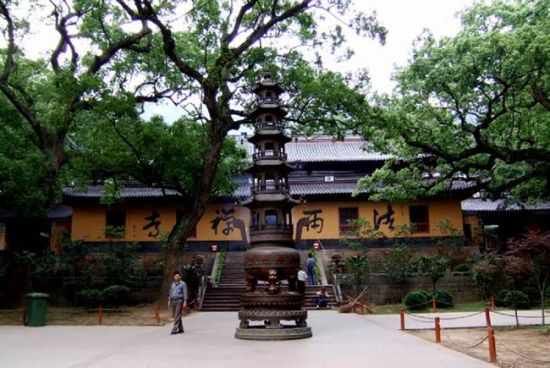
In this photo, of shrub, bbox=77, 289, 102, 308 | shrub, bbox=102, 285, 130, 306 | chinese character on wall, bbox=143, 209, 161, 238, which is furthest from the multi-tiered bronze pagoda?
chinese character on wall, bbox=143, 209, 161, 238

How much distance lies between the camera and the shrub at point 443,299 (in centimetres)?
2036

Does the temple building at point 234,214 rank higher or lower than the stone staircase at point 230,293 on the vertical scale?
higher

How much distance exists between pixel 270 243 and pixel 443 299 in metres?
11.1

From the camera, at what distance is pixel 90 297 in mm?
19781

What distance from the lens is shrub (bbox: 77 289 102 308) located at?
64.8 ft

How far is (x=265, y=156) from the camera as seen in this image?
13.3m

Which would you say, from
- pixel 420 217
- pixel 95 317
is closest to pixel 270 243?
pixel 95 317

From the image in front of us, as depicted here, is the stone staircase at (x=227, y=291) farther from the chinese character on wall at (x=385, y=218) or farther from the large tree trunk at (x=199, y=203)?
the chinese character on wall at (x=385, y=218)

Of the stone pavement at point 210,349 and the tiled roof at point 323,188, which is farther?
the tiled roof at point 323,188

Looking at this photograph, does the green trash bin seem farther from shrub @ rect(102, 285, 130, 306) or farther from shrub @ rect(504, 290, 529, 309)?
shrub @ rect(504, 290, 529, 309)

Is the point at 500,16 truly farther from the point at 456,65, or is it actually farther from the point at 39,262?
the point at 39,262

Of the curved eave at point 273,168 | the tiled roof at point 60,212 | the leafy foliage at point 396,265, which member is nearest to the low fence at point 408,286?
the leafy foliage at point 396,265

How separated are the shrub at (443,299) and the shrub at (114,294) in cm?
1255

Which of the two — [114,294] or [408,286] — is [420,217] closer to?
[408,286]
